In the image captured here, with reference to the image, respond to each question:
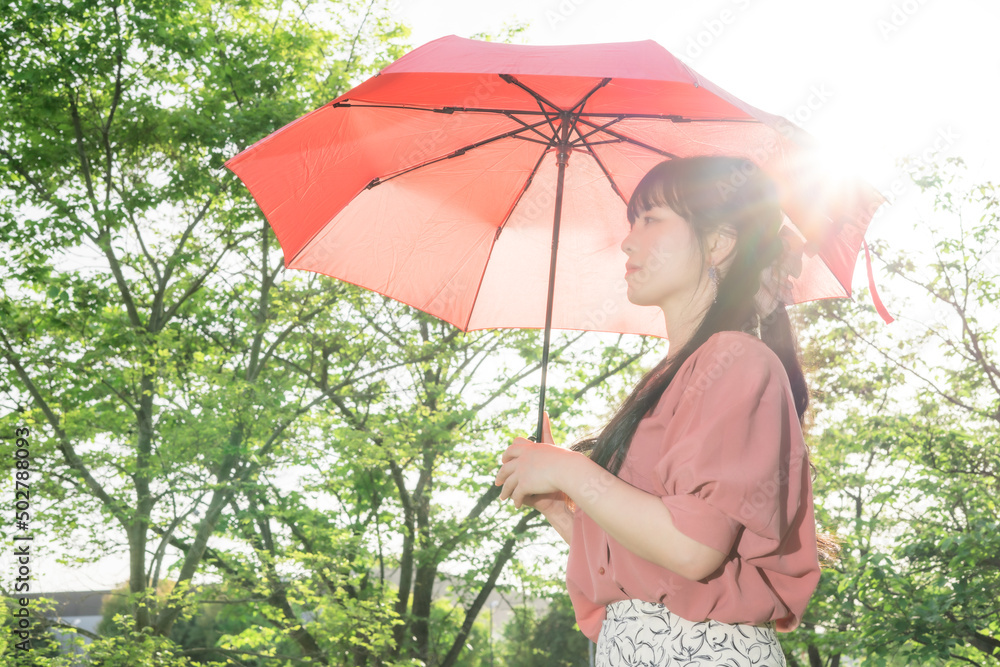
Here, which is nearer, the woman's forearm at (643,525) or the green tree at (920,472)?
the woman's forearm at (643,525)

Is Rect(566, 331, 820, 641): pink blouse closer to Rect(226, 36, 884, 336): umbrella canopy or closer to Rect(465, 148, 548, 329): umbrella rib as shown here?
Rect(226, 36, 884, 336): umbrella canopy

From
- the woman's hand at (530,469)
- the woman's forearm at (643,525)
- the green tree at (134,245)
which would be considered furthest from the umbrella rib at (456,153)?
the green tree at (134,245)

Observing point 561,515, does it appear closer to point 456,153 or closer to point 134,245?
point 456,153

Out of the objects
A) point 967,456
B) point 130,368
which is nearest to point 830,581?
point 967,456

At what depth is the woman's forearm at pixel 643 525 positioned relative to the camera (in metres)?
1.09

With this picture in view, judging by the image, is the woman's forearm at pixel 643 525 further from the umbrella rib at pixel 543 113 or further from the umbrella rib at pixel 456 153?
the umbrella rib at pixel 456 153

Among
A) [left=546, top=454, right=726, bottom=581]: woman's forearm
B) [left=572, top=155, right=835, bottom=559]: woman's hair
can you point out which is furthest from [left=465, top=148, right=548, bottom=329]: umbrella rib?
[left=546, top=454, right=726, bottom=581]: woman's forearm

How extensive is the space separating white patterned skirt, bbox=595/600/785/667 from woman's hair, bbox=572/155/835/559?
262 millimetres

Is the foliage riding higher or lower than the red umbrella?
lower

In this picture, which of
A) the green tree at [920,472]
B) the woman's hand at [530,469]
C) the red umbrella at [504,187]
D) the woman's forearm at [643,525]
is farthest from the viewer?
the green tree at [920,472]

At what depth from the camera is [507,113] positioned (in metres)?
2.23

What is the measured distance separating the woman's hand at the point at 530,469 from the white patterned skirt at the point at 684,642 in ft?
0.85

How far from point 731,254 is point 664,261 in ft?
0.43

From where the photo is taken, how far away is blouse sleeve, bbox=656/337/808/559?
110 centimetres
